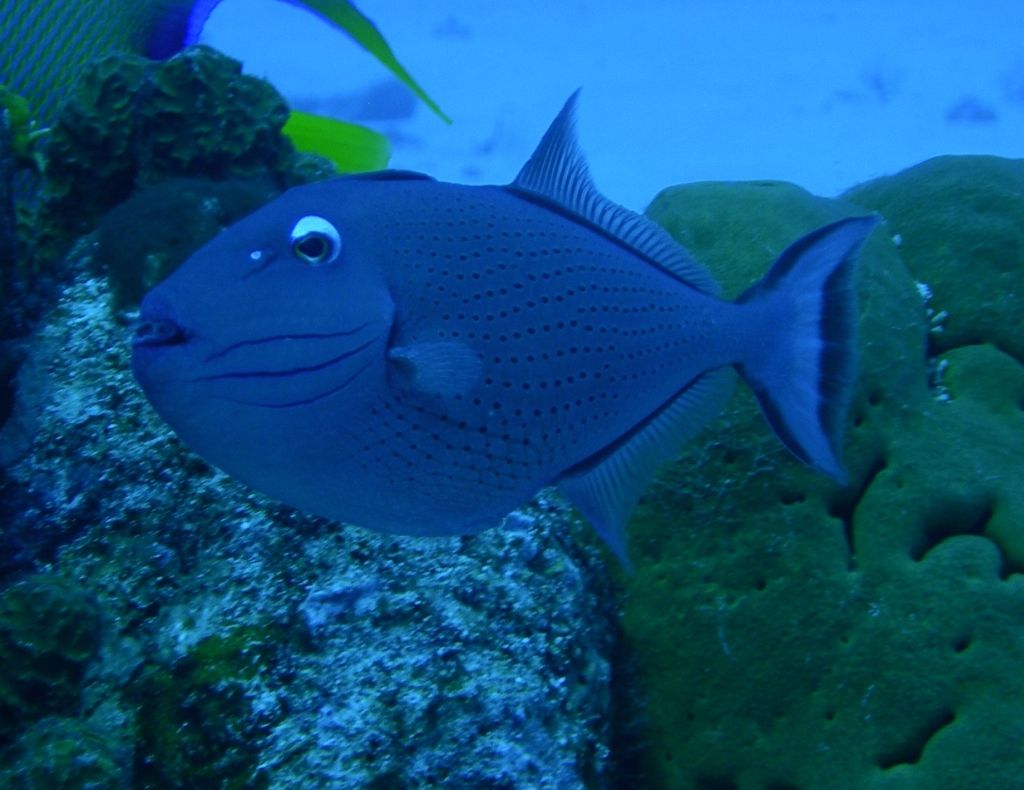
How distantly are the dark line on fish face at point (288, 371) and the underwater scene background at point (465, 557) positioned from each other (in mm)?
758

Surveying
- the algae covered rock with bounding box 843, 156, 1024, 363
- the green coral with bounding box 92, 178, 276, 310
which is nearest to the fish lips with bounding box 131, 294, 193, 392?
the green coral with bounding box 92, 178, 276, 310

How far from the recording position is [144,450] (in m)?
2.48

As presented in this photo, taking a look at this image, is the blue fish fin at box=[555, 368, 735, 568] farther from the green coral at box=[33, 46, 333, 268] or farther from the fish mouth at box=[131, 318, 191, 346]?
the green coral at box=[33, 46, 333, 268]

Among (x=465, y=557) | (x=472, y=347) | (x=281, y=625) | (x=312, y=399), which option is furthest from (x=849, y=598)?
(x=312, y=399)

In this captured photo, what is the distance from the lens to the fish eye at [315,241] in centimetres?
122

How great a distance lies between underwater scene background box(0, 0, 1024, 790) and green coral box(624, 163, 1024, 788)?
0.01 m

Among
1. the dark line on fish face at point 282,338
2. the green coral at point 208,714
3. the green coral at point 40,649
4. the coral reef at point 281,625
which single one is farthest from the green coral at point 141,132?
the dark line on fish face at point 282,338

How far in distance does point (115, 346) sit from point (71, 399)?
217mm

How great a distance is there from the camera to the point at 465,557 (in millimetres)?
2412

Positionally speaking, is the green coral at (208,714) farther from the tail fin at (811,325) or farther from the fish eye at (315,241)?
the tail fin at (811,325)

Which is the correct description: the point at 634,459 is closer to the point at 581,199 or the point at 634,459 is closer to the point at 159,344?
the point at 581,199

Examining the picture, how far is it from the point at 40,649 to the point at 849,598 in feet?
8.26

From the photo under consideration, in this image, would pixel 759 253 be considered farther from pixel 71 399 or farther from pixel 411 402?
pixel 71 399

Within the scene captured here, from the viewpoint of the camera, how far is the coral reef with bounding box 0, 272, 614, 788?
2115mm
